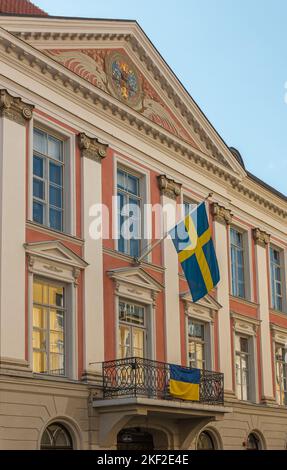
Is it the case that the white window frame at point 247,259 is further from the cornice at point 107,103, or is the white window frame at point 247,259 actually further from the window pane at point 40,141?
the window pane at point 40,141

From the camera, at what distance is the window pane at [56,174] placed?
22.2 meters

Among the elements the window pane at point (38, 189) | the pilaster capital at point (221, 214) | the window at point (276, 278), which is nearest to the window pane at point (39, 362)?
the window pane at point (38, 189)

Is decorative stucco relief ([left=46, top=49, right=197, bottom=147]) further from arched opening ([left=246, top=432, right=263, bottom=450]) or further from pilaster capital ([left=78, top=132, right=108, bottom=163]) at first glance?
arched opening ([left=246, top=432, right=263, bottom=450])

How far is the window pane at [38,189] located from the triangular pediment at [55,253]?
4.23ft

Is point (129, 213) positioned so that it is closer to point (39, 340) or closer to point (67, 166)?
point (67, 166)

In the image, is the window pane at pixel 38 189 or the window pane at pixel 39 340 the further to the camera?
the window pane at pixel 38 189

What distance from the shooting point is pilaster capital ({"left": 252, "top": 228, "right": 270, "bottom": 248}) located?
31672mm

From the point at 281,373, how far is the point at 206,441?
22.1 ft

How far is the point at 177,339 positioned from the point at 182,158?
589 centimetres

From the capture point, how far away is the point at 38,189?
21.5 metres

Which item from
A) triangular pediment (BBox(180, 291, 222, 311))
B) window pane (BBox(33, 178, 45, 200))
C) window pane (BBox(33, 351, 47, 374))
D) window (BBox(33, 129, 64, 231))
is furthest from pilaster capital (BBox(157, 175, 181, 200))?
window pane (BBox(33, 351, 47, 374))

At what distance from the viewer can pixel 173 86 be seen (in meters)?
27.0

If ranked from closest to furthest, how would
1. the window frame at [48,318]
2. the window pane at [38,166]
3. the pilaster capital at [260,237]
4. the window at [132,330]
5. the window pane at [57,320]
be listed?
the window frame at [48,318], the window pane at [57,320], the window pane at [38,166], the window at [132,330], the pilaster capital at [260,237]

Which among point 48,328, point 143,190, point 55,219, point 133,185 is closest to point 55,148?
point 55,219
